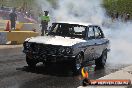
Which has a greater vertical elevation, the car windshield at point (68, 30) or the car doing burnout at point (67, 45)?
the car windshield at point (68, 30)

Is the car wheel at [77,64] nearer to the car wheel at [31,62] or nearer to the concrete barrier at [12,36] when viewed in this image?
the car wheel at [31,62]

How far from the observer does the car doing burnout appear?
1160 cm

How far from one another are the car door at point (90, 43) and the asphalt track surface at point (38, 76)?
0.62 metres

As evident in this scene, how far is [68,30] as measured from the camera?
13.1m

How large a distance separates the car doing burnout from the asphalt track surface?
1.35 ft

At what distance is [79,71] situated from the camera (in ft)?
40.9

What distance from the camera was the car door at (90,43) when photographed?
42.0 feet

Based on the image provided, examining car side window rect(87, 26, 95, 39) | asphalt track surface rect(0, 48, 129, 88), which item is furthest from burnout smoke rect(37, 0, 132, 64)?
asphalt track surface rect(0, 48, 129, 88)

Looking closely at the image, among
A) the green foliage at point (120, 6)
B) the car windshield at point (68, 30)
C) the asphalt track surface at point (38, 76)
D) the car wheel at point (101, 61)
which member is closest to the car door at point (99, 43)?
the car wheel at point (101, 61)

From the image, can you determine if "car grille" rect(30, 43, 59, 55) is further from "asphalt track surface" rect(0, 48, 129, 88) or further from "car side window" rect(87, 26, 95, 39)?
"car side window" rect(87, 26, 95, 39)

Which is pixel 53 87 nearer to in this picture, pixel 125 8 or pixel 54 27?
pixel 54 27

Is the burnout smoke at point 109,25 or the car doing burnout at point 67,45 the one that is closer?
the car doing burnout at point 67,45

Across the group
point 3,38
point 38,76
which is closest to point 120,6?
point 3,38

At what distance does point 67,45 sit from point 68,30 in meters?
1.63
